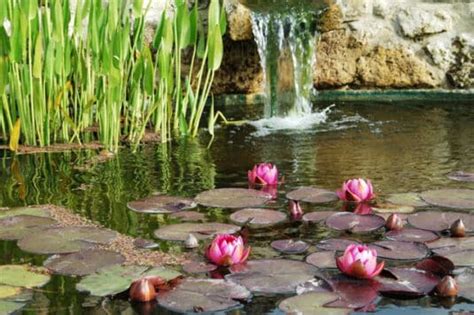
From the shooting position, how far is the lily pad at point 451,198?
3.07 meters

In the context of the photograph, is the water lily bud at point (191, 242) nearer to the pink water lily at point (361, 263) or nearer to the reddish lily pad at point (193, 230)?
the reddish lily pad at point (193, 230)

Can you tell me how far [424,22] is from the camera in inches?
226

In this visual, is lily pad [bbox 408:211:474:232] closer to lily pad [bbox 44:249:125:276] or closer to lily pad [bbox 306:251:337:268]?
lily pad [bbox 306:251:337:268]

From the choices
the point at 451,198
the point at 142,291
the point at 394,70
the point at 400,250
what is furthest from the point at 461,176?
the point at 394,70

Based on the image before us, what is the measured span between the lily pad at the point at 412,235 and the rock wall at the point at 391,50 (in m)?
3.05

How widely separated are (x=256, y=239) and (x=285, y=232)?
0.36 feet

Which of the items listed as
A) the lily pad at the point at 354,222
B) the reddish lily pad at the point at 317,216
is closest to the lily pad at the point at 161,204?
the reddish lily pad at the point at 317,216

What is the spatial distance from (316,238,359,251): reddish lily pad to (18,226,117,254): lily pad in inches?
23.7

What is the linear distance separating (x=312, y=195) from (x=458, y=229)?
0.66 m

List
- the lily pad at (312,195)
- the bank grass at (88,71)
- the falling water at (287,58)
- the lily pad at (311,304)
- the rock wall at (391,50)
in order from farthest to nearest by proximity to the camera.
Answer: the rock wall at (391,50) → the falling water at (287,58) → the bank grass at (88,71) → the lily pad at (312,195) → the lily pad at (311,304)

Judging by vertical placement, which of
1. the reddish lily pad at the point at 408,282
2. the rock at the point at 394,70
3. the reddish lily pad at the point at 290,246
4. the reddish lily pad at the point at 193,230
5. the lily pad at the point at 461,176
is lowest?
the reddish lily pad at the point at 408,282

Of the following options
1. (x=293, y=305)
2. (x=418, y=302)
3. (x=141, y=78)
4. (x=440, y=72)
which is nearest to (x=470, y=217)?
(x=418, y=302)

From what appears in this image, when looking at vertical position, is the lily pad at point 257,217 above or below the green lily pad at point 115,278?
above

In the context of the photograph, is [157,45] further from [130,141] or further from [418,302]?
[418,302]
